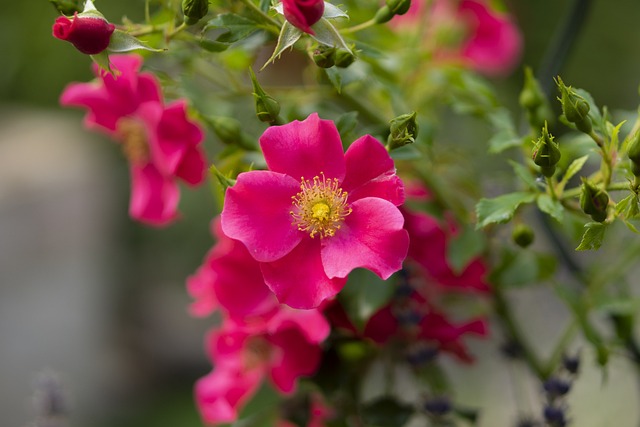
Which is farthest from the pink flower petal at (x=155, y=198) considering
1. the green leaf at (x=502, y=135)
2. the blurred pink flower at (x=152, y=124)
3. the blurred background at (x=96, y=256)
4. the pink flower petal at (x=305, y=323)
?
the blurred background at (x=96, y=256)

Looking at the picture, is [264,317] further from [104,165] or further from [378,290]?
[104,165]

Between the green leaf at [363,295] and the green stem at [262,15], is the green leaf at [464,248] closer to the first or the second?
the green leaf at [363,295]

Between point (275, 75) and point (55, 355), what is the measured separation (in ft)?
4.00

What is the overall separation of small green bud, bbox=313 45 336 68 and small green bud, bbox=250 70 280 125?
27 mm

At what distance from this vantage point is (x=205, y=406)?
0.58 m

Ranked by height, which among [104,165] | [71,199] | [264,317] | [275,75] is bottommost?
[71,199]

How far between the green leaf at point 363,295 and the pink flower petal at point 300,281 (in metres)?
0.11

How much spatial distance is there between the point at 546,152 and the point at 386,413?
238mm

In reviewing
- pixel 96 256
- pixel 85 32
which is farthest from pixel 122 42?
pixel 96 256

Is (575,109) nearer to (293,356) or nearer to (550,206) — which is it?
(550,206)

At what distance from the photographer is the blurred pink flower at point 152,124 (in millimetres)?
481

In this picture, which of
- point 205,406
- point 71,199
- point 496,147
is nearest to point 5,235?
point 71,199

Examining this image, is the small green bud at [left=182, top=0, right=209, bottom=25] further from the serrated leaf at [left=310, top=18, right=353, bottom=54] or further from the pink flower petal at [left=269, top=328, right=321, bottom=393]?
the pink flower petal at [left=269, top=328, right=321, bottom=393]

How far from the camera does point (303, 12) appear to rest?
1.06ft
